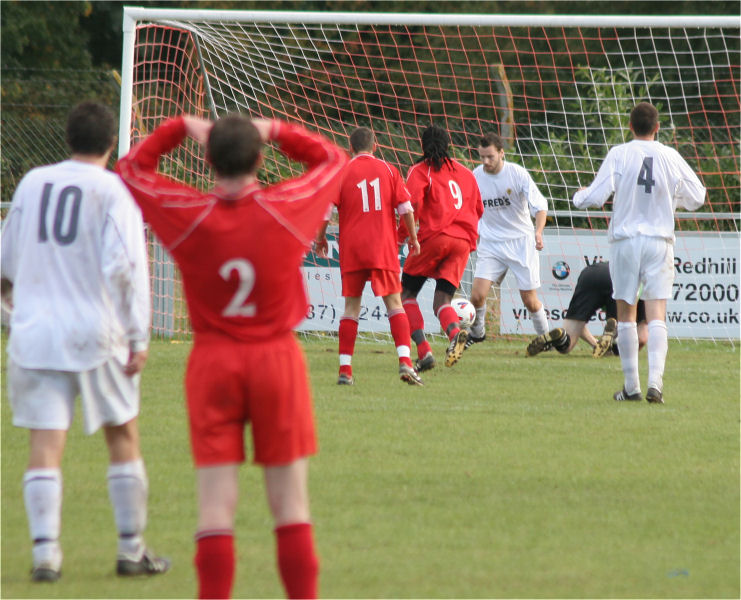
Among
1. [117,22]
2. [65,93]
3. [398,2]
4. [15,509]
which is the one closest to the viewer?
[15,509]

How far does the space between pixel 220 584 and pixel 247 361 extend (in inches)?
25.9

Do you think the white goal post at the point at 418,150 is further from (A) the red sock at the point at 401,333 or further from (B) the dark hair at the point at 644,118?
(A) the red sock at the point at 401,333

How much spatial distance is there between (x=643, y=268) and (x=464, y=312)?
324cm

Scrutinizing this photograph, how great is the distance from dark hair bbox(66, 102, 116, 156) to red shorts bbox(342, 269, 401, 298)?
15.6 feet

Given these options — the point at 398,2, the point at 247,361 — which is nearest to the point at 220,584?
the point at 247,361

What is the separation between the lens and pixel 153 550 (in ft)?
15.2

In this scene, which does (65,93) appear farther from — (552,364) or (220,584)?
(220,584)

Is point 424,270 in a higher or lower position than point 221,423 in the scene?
higher

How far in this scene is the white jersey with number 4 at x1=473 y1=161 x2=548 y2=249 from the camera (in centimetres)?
1141

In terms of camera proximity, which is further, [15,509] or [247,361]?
[15,509]

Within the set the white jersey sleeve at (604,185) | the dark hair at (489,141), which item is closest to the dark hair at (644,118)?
the white jersey sleeve at (604,185)

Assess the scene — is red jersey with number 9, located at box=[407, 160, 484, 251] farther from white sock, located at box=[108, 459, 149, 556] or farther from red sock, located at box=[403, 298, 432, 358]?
white sock, located at box=[108, 459, 149, 556]

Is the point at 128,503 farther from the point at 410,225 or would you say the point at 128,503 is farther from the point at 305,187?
the point at 410,225

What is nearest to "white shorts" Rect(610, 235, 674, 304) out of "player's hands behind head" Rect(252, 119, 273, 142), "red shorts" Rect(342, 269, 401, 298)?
"red shorts" Rect(342, 269, 401, 298)
